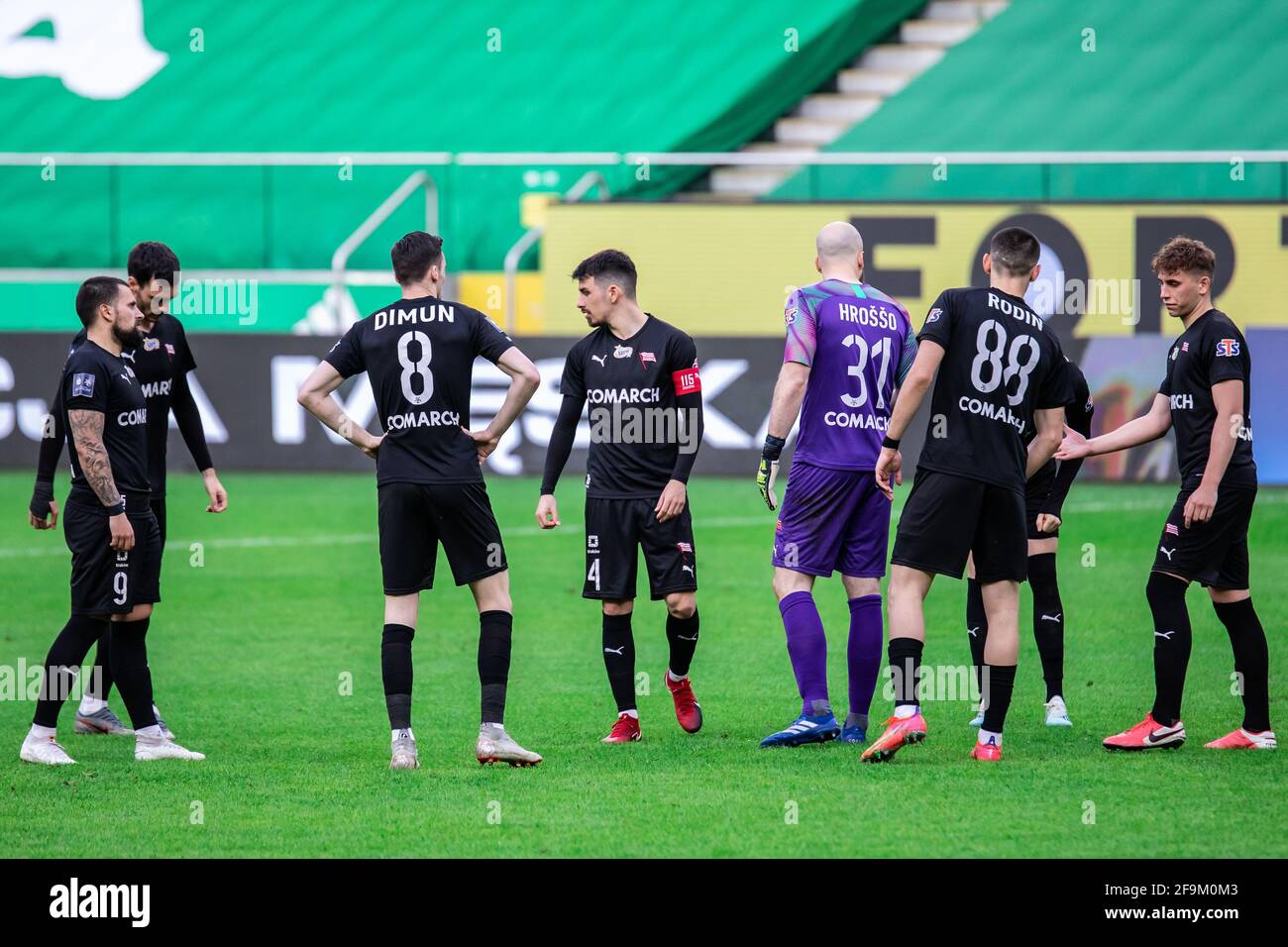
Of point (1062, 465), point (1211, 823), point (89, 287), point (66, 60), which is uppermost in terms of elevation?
point (66, 60)

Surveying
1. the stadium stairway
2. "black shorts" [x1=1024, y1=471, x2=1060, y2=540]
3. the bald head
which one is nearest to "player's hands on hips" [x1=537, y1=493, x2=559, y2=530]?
the bald head

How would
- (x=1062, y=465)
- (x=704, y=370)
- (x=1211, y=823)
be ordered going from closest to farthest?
1. (x=1211, y=823)
2. (x=1062, y=465)
3. (x=704, y=370)

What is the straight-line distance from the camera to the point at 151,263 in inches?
316

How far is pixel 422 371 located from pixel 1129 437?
326 cm

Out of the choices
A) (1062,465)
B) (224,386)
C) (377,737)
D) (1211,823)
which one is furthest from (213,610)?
(224,386)

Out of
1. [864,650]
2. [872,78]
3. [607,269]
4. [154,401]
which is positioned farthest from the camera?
[872,78]

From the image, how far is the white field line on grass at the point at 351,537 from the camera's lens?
14.9 m

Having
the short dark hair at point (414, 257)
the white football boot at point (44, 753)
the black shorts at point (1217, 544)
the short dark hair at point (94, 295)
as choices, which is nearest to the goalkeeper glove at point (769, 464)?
the short dark hair at point (414, 257)

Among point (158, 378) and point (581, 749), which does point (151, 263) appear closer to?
point (158, 378)

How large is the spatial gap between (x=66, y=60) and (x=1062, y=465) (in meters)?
25.0

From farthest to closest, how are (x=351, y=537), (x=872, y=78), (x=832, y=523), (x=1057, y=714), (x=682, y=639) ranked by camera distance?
(x=872, y=78) → (x=351, y=537) → (x=1057, y=714) → (x=682, y=639) → (x=832, y=523)

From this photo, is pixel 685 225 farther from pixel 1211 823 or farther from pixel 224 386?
pixel 1211 823

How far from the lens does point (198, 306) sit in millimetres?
22500

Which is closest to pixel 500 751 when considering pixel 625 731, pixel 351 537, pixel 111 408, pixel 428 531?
pixel 625 731
